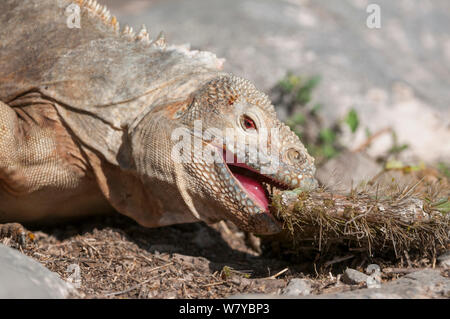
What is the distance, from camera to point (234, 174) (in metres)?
4.23

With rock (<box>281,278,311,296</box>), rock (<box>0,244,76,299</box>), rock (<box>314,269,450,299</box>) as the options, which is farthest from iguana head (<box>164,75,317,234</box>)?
rock (<box>0,244,76,299</box>)

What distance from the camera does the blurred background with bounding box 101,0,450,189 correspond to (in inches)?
322

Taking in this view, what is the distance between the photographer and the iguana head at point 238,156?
406 cm

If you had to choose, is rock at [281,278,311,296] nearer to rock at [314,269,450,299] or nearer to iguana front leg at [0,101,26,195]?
rock at [314,269,450,299]

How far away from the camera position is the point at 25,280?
323 cm

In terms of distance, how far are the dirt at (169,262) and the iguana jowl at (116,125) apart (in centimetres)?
30

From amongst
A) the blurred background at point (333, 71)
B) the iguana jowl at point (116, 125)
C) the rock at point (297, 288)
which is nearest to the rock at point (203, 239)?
the iguana jowl at point (116, 125)

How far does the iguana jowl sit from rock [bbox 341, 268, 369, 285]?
0.69 meters

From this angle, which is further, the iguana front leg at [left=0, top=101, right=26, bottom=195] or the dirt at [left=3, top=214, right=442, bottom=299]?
the iguana front leg at [left=0, top=101, right=26, bottom=195]

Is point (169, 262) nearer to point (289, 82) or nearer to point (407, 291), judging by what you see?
point (407, 291)

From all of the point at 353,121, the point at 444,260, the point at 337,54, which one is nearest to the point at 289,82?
the point at 353,121

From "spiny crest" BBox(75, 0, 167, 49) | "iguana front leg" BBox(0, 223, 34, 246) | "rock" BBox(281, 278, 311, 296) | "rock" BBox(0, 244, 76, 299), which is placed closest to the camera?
"rock" BBox(0, 244, 76, 299)

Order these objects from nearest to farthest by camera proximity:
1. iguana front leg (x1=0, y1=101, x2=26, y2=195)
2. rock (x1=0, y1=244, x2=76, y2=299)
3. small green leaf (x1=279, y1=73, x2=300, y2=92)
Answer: rock (x1=0, y1=244, x2=76, y2=299)
iguana front leg (x1=0, y1=101, x2=26, y2=195)
small green leaf (x1=279, y1=73, x2=300, y2=92)

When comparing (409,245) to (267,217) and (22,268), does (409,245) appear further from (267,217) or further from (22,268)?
(22,268)
